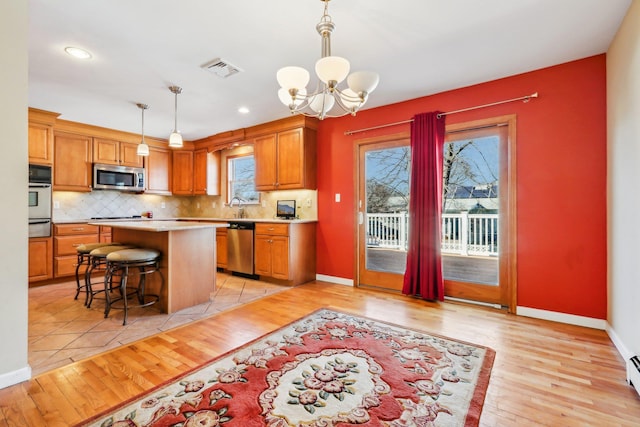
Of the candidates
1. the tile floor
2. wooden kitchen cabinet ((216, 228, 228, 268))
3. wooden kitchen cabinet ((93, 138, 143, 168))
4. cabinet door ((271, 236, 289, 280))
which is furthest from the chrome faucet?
the tile floor

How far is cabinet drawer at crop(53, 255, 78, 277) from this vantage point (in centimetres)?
417

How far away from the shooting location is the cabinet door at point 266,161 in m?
4.64

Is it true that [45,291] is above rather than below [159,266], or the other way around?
below

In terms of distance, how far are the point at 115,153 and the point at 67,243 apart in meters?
1.69

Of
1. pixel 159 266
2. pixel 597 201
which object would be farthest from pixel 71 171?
pixel 597 201

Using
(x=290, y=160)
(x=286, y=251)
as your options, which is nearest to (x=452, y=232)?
(x=286, y=251)

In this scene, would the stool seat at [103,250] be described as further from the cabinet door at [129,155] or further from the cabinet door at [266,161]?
the cabinet door at [129,155]

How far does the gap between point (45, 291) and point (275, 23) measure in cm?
438

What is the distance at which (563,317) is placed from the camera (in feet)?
9.09

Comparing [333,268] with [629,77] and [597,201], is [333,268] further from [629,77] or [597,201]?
[629,77]

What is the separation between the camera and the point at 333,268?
4359 millimetres

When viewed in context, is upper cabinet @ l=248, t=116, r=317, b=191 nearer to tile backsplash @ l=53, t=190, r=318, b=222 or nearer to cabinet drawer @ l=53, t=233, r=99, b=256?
tile backsplash @ l=53, t=190, r=318, b=222

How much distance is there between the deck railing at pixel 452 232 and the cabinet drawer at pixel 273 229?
1187 millimetres

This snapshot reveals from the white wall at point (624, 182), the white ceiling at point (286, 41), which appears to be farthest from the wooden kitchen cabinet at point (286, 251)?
the white wall at point (624, 182)
